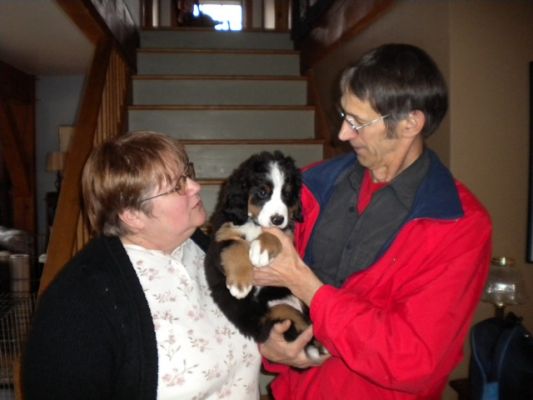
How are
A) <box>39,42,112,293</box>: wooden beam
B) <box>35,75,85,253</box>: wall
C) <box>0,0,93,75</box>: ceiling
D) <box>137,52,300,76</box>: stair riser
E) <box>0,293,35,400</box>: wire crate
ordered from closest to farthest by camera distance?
1. <box>39,42,112,293</box>: wooden beam
2. <box>0,293,35,400</box>: wire crate
3. <box>0,0,93,75</box>: ceiling
4. <box>137,52,300,76</box>: stair riser
5. <box>35,75,85,253</box>: wall

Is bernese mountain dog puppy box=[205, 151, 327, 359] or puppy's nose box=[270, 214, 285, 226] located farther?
puppy's nose box=[270, 214, 285, 226]

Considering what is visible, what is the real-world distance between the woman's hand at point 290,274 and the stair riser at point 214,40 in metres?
4.50

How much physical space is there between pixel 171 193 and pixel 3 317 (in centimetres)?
258

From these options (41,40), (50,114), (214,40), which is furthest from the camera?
(50,114)

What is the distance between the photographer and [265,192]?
159 cm

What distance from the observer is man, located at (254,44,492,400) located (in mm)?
1085

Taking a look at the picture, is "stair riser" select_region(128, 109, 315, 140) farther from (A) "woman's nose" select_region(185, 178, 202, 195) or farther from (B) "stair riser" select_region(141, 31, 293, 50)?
(A) "woman's nose" select_region(185, 178, 202, 195)

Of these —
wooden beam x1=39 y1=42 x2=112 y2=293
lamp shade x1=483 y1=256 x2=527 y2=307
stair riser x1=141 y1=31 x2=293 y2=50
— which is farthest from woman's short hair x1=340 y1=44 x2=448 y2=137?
stair riser x1=141 y1=31 x2=293 y2=50

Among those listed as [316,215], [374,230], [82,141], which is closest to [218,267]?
[316,215]

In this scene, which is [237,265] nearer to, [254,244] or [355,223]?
[254,244]

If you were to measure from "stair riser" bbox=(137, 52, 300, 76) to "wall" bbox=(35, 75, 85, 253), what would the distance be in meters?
2.81

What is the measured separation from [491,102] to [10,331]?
3357 mm

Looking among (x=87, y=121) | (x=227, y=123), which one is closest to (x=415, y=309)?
(x=87, y=121)

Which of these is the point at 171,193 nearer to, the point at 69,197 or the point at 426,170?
the point at 426,170
